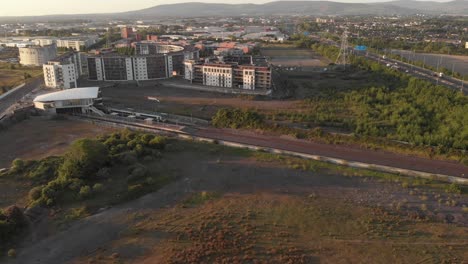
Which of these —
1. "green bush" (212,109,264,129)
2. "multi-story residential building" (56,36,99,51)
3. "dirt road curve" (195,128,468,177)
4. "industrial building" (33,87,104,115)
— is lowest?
"dirt road curve" (195,128,468,177)

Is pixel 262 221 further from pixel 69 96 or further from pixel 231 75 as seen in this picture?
pixel 231 75

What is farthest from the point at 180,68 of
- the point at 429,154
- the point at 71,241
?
the point at 71,241

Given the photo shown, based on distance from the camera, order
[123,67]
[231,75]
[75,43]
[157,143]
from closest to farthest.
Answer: [157,143] → [231,75] → [123,67] → [75,43]

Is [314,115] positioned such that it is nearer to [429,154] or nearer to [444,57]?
[429,154]

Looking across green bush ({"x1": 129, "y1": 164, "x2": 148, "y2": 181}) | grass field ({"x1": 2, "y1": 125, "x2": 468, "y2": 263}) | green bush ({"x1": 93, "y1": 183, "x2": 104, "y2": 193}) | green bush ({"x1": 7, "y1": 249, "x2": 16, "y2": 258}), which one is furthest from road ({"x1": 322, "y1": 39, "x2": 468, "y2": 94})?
green bush ({"x1": 7, "y1": 249, "x2": 16, "y2": 258})

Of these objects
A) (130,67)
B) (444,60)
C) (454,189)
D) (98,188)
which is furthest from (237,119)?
(444,60)

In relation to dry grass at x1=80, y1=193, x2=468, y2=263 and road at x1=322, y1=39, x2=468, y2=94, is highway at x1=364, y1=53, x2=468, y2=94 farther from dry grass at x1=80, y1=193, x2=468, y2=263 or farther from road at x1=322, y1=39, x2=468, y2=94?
dry grass at x1=80, y1=193, x2=468, y2=263
